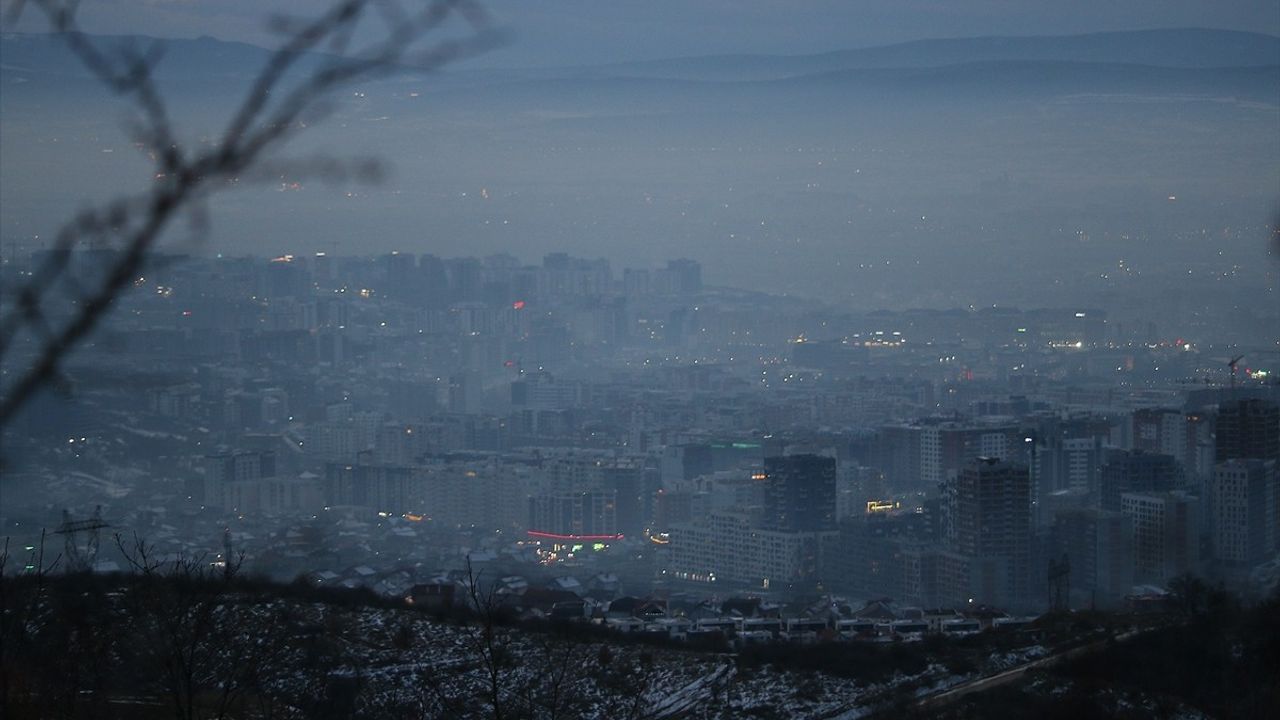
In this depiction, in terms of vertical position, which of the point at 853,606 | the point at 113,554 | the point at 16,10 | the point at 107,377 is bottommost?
the point at 853,606

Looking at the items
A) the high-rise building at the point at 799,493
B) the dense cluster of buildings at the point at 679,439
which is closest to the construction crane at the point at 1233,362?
the dense cluster of buildings at the point at 679,439

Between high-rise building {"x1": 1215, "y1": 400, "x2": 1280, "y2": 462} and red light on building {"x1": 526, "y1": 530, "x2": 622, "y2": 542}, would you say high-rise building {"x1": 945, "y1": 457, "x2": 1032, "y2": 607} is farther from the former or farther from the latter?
red light on building {"x1": 526, "y1": 530, "x2": 622, "y2": 542}

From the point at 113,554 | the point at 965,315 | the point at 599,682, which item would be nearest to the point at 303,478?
the point at 113,554

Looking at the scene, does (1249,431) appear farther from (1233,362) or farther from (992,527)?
(992,527)

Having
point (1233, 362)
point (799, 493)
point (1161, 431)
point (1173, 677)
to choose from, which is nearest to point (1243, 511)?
point (1161, 431)

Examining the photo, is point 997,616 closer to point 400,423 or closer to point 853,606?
point 853,606

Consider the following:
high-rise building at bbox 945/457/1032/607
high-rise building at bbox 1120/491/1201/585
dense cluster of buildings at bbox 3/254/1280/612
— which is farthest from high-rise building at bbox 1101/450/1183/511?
high-rise building at bbox 945/457/1032/607

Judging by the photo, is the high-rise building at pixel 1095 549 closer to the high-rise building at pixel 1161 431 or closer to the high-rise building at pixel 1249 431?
the high-rise building at pixel 1249 431
